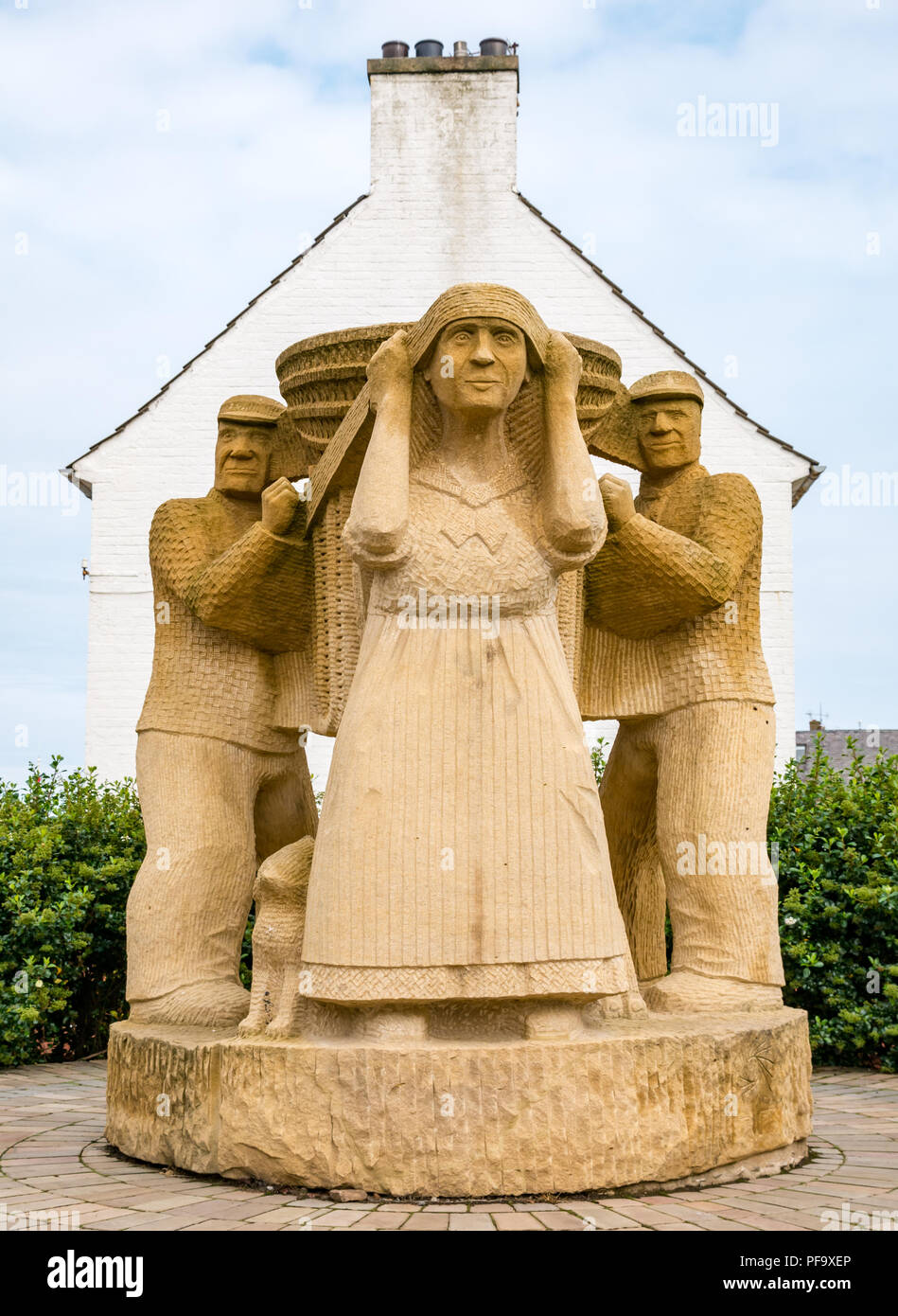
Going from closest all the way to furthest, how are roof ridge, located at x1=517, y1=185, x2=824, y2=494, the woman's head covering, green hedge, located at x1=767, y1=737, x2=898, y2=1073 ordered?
the woman's head covering < green hedge, located at x1=767, y1=737, x2=898, y2=1073 < roof ridge, located at x1=517, y1=185, x2=824, y2=494

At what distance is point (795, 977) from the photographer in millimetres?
7941

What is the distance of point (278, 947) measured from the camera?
477 centimetres

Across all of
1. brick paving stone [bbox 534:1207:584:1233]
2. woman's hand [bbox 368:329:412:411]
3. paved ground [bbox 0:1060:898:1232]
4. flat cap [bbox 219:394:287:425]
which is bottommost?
paved ground [bbox 0:1060:898:1232]

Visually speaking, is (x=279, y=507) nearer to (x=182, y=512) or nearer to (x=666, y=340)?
(x=182, y=512)

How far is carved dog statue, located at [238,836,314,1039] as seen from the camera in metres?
4.66

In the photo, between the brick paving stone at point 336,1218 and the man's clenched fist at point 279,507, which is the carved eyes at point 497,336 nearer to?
the man's clenched fist at point 279,507

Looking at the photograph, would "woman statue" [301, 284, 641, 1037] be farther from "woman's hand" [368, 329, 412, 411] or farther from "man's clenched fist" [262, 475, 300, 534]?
"man's clenched fist" [262, 475, 300, 534]

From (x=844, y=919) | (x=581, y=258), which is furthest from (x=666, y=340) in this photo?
(x=844, y=919)

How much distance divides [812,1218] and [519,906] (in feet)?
3.94

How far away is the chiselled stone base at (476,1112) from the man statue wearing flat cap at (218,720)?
91cm

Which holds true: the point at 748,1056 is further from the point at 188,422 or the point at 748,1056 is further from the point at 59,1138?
the point at 188,422

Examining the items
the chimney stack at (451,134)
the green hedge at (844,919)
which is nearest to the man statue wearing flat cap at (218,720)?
the green hedge at (844,919)

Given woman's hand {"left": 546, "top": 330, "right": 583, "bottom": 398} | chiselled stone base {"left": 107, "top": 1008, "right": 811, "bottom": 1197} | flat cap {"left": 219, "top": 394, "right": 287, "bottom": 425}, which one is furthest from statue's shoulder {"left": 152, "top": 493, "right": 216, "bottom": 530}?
chiselled stone base {"left": 107, "top": 1008, "right": 811, "bottom": 1197}

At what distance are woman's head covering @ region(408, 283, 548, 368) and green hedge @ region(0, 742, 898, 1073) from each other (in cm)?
423
